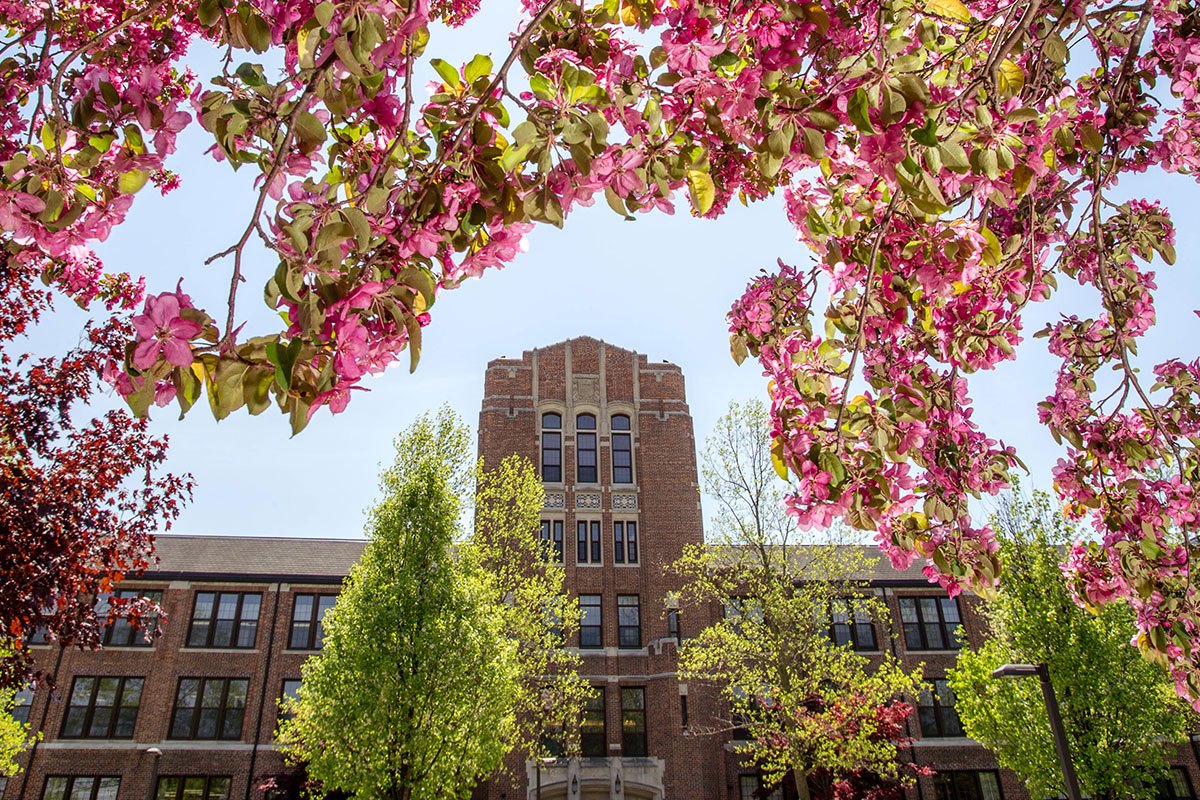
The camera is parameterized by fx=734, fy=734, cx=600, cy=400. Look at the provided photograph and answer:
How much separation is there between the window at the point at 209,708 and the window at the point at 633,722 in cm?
1242

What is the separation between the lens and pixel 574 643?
25.2m

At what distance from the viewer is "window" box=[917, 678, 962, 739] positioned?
2558 centimetres

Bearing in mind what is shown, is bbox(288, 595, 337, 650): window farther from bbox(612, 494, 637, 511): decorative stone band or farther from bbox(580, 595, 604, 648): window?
bbox(612, 494, 637, 511): decorative stone band

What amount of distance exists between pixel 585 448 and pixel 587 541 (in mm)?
3733

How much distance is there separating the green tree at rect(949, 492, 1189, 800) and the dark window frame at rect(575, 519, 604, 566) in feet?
41.7

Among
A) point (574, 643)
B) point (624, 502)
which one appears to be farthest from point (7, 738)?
point (624, 502)

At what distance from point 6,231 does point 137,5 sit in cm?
315

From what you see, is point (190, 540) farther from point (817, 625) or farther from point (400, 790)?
point (817, 625)

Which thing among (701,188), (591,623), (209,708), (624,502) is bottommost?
(209,708)

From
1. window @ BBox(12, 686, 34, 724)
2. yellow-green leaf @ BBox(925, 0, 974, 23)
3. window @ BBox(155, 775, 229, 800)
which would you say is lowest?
window @ BBox(155, 775, 229, 800)

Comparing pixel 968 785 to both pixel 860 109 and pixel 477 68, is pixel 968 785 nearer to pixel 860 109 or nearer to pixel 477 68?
pixel 860 109

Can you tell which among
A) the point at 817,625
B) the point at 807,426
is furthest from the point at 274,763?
the point at 807,426

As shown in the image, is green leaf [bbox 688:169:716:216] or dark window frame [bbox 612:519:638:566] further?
dark window frame [bbox 612:519:638:566]

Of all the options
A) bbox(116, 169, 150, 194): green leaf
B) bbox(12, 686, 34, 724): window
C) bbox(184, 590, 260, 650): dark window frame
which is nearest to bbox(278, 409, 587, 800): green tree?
bbox(184, 590, 260, 650): dark window frame
